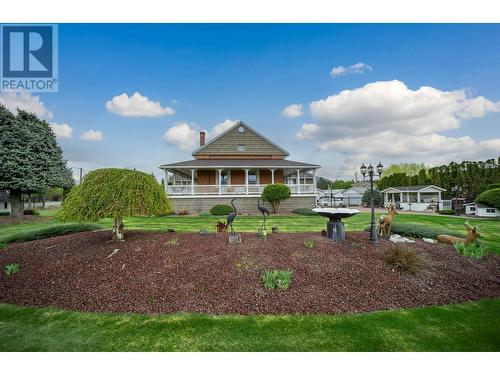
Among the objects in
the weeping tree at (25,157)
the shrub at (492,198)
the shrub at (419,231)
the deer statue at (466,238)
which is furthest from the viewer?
the shrub at (492,198)

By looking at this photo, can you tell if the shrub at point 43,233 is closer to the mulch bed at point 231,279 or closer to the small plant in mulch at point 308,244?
the mulch bed at point 231,279

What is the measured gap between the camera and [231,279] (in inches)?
194

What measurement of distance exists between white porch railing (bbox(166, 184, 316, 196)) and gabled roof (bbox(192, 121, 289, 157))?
455 centimetres

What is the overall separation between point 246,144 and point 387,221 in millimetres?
18471

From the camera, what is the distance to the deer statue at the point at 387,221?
8250 millimetres

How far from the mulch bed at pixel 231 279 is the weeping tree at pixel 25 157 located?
1350 cm

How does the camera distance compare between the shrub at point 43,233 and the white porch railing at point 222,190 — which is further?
Answer: the white porch railing at point 222,190

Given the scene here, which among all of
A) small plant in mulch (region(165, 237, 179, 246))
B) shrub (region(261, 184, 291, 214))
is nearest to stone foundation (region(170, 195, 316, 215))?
shrub (region(261, 184, 291, 214))

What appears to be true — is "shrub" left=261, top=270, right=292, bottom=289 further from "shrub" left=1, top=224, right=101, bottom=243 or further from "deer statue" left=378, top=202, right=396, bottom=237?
"shrub" left=1, top=224, right=101, bottom=243

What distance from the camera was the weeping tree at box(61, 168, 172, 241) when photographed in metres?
6.82

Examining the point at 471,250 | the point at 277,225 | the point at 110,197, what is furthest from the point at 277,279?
the point at 277,225

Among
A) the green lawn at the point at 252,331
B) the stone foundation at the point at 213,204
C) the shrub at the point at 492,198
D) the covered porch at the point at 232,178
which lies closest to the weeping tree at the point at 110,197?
the green lawn at the point at 252,331

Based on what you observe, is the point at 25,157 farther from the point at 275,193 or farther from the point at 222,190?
the point at 275,193

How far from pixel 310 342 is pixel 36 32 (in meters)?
9.75
